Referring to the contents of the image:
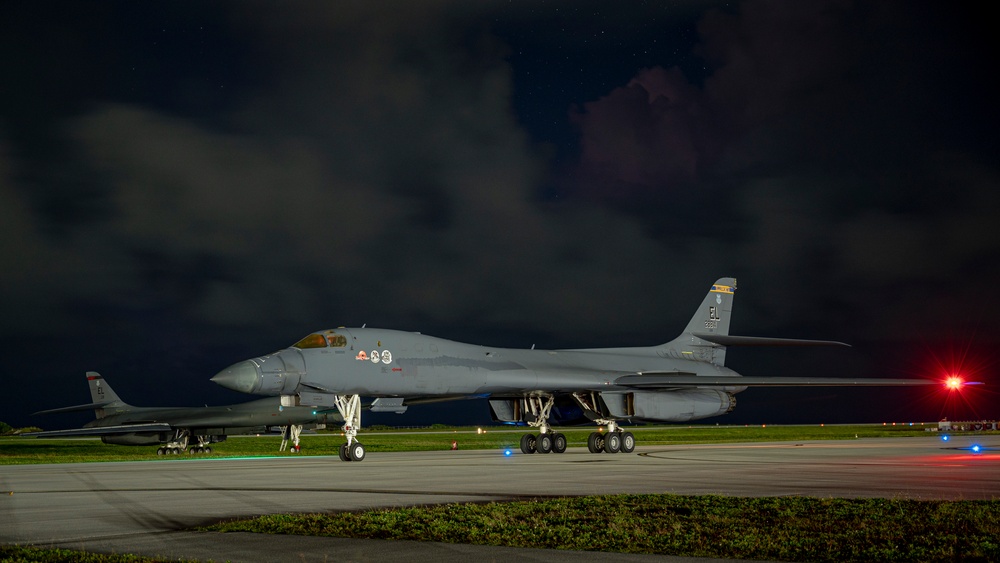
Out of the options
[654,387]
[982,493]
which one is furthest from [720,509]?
[654,387]

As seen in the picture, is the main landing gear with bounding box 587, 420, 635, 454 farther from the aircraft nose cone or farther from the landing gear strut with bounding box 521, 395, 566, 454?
the aircraft nose cone

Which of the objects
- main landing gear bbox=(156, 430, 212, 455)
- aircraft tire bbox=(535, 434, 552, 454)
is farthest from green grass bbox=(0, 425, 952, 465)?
aircraft tire bbox=(535, 434, 552, 454)

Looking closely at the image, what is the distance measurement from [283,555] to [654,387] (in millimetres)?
23274

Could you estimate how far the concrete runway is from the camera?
813 centimetres

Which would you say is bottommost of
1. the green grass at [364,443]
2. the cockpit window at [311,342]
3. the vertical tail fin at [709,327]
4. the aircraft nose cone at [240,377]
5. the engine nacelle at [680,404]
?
the green grass at [364,443]

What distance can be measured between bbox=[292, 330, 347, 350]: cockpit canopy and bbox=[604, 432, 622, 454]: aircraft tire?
9.94m

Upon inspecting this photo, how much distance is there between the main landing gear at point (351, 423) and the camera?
2503cm

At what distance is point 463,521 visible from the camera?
9.70 m

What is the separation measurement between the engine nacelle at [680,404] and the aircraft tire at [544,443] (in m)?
2.92

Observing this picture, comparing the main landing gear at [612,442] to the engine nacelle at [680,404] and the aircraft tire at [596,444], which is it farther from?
the engine nacelle at [680,404]

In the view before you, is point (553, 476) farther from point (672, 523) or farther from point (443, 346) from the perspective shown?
point (443, 346)

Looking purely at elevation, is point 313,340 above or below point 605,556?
above

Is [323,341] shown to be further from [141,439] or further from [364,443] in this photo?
[141,439]

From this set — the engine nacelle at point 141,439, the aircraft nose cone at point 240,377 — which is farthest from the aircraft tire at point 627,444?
the engine nacelle at point 141,439
